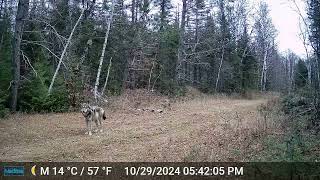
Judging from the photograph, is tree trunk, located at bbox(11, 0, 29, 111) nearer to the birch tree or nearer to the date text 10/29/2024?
the date text 10/29/2024

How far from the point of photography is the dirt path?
32.9 feet

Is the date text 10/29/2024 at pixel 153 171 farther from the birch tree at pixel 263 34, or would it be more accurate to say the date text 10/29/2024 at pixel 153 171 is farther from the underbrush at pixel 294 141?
the birch tree at pixel 263 34

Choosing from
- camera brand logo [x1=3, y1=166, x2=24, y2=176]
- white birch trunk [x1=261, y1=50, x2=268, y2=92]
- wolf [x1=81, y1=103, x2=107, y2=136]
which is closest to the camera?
camera brand logo [x1=3, y1=166, x2=24, y2=176]

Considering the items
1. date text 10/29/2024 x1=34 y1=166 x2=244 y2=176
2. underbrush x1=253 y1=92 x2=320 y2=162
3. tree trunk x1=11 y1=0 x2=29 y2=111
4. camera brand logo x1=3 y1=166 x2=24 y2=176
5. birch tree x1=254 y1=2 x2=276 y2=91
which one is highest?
birch tree x1=254 y1=2 x2=276 y2=91

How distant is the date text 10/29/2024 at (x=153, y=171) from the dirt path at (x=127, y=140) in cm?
120

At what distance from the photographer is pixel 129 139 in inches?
500

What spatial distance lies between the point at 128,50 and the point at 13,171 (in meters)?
22.1

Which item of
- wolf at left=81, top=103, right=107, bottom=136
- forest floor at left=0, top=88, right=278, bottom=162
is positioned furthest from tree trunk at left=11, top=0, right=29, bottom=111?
wolf at left=81, top=103, right=107, bottom=136

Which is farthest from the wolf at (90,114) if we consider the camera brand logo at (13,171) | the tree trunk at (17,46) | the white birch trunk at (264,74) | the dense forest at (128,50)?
the white birch trunk at (264,74)

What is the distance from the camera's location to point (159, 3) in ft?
125

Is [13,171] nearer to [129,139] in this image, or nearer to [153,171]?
[153,171]

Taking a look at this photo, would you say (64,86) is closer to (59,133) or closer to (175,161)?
(59,133)

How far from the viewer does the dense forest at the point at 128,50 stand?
1931cm

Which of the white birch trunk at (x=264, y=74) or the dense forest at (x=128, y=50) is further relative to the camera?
the white birch trunk at (x=264, y=74)
